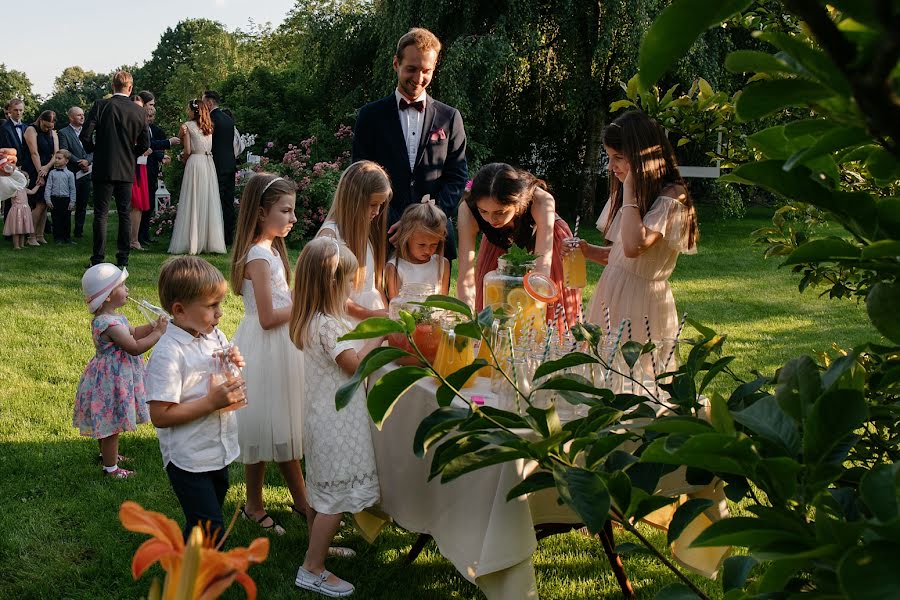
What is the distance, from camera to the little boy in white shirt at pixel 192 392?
112 inches

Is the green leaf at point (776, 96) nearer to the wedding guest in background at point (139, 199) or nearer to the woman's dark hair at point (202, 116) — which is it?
the wedding guest in background at point (139, 199)

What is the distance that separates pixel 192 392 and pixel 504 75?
35.8 feet

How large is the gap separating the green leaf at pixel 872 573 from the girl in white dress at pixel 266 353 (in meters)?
3.24

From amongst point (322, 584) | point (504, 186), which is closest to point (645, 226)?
point (504, 186)

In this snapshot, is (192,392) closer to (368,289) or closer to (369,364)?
(368,289)

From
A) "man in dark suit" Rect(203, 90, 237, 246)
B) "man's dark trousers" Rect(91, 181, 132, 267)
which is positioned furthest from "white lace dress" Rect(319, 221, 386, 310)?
"man in dark suit" Rect(203, 90, 237, 246)

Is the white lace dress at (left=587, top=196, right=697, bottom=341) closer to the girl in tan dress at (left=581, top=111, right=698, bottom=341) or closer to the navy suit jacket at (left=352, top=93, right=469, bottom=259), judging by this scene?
the girl in tan dress at (left=581, top=111, right=698, bottom=341)

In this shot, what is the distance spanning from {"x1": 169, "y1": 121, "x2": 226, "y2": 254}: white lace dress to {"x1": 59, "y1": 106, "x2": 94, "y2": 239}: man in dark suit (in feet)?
5.46

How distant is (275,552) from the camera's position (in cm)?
352

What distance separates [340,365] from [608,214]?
180 centimetres

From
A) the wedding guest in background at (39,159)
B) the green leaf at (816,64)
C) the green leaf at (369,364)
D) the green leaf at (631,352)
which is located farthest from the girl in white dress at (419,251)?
the wedding guest in background at (39,159)

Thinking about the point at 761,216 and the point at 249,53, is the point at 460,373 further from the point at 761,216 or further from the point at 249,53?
the point at 249,53

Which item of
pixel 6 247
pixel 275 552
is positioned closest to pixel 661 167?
pixel 275 552

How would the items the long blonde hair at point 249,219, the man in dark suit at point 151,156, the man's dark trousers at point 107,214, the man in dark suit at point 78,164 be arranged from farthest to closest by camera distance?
→ the man in dark suit at point 78,164 → the man in dark suit at point 151,156 → the man's dark trousers at point 107,214 → the long blonde hair at point 249,219
